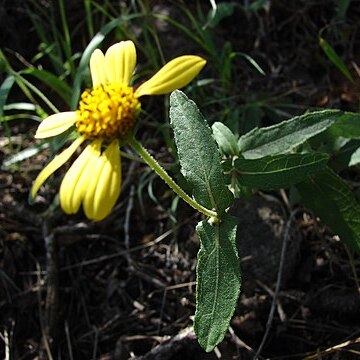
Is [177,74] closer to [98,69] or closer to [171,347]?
[98,69]

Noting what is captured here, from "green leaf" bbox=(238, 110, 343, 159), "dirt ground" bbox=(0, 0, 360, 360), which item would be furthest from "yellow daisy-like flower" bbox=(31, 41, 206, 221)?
"dirt ground" bbox=(0, 0, 360, 360)

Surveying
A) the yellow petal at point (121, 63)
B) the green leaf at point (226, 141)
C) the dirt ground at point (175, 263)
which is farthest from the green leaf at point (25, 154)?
the green leaf at point (226, 141)

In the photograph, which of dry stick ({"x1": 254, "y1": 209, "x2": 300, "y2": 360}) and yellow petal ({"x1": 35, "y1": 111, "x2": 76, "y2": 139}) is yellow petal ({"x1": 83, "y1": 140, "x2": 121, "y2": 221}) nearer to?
yellow petal ({"x1": 35, "y1": 111, "x2": 76, "y2": 139})

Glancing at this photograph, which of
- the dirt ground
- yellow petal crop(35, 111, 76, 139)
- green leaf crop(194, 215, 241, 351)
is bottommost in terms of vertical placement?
the dirt ground

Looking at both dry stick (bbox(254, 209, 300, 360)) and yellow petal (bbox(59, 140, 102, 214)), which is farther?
dry stick (bbox(254, 209, 300, 360))

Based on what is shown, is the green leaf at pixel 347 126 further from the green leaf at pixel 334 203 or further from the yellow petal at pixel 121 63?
the yellow petal at pixel 121 63

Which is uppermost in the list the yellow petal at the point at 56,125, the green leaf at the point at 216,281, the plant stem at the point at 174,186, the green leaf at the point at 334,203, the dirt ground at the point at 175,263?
the yellow petal at the point at 56,125
